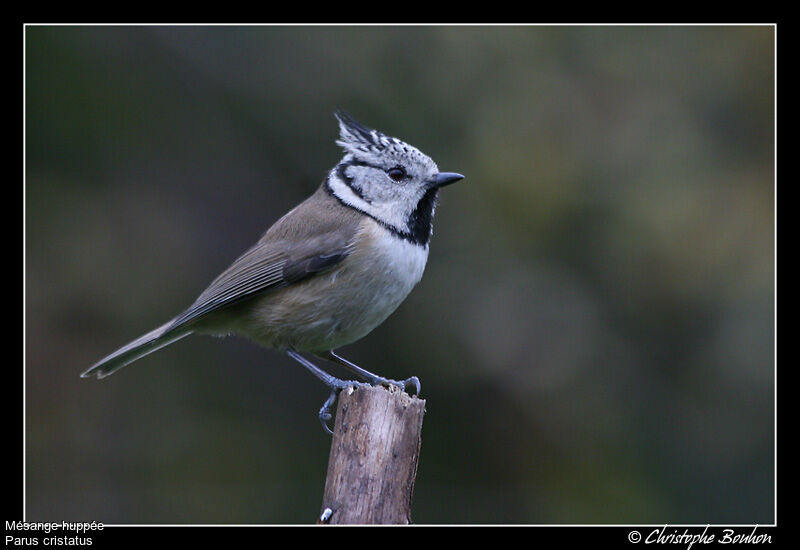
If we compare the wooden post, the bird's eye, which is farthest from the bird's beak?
the wooden post

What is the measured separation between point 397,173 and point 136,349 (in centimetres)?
158

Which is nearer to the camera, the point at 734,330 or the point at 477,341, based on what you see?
the point at 734,330

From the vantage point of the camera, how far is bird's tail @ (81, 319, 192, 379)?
4477mm

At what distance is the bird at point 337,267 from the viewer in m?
4.18

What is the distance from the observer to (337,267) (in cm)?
Result: 420

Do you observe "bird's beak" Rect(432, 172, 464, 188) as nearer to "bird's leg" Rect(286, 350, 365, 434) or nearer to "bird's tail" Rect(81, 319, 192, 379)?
"bird's leg" Rect(286, 350, 365, 434)

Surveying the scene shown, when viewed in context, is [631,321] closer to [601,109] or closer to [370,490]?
[601,109]

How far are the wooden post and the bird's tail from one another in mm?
1313

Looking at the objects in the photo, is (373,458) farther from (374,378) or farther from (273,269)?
(273,269)

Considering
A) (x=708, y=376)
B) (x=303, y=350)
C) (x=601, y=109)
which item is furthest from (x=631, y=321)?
(x=303, y=350)

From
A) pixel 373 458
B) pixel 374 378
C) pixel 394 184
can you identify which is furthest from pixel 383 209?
pixel 373 458

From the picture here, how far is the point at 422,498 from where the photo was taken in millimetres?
6555

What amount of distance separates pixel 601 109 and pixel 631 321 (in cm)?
148

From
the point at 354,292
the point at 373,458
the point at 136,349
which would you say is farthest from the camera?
the point at 136,349
